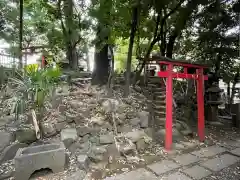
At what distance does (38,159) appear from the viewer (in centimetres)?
310

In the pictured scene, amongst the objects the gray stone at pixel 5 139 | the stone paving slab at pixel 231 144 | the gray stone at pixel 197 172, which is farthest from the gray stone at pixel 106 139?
the stone paving slab at pixel 231 144

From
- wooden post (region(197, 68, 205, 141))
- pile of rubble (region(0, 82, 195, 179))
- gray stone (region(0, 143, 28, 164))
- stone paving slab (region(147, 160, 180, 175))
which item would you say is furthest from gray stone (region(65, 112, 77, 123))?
wooden post (region(197, 68, 205, 141))

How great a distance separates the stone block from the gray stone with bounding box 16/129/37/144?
1.35ft

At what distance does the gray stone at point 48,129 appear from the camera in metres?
3.92

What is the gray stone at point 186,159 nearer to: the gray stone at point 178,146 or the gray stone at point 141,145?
the gray stone at point 178,146

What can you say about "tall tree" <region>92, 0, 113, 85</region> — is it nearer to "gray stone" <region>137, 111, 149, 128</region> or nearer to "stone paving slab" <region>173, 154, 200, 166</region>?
"gray stone" <region>137, 111, 149, 128</region>

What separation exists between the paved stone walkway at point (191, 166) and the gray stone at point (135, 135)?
29.9 inches

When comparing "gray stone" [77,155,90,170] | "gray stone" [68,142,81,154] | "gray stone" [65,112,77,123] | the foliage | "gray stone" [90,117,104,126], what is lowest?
"gray stone" [77,155,90,170]

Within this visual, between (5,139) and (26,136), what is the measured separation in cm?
38

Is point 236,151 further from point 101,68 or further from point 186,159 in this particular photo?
point 101,68

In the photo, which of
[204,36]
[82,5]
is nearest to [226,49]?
[204,36]

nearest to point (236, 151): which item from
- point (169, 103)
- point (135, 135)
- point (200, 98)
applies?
point (200, 98)

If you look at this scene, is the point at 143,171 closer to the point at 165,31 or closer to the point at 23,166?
the point at 23,166

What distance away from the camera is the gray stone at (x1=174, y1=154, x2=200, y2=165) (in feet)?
12.8
